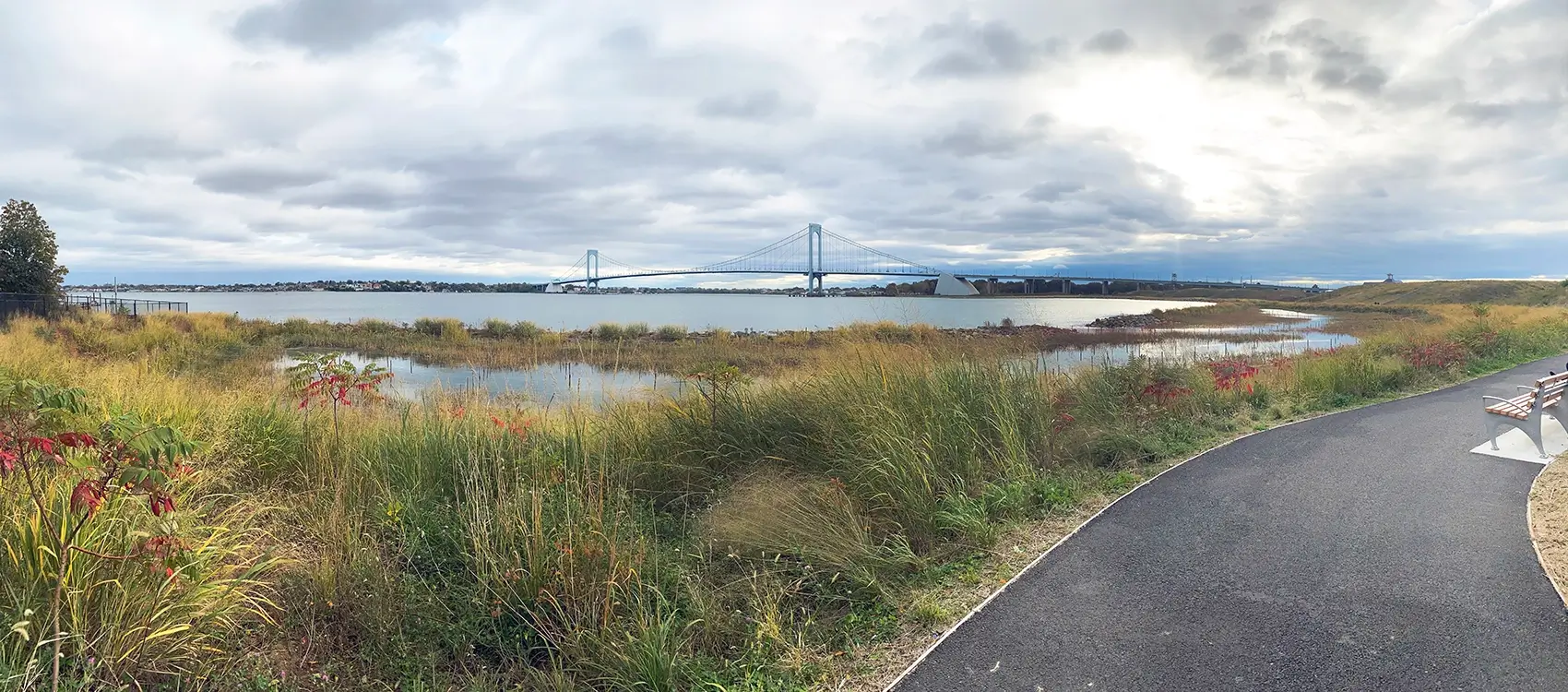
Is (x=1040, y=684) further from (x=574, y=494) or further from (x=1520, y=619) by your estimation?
(x=574, y=494)

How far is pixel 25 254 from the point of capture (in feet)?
125

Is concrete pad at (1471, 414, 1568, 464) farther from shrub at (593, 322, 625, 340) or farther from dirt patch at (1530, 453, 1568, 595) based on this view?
shrub at (593, 322, 625, 340)

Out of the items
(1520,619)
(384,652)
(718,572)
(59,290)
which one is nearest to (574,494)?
(718,572)

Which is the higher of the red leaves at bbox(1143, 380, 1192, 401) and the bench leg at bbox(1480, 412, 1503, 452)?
the red leaves at bbox(1143, 380, 1192, 401)

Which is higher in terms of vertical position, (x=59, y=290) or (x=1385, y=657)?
(x=59, y=290)

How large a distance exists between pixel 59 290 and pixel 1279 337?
6169cm

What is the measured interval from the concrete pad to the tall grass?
2713mm

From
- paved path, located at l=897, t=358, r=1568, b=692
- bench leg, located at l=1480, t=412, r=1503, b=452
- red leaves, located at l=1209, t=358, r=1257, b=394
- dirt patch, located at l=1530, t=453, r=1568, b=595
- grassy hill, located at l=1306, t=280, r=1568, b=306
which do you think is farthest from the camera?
grassy hill, located at l=1306, t=280, r=1568, b=306

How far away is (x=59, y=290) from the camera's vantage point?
41.7 m

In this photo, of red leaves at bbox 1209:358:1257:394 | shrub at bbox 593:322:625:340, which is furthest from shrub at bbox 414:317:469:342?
red leaves at bbox 1209:358:1257:394

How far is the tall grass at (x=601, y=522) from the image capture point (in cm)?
390

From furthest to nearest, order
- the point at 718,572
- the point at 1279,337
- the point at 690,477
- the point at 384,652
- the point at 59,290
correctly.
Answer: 1. the point at 59,290
2. the point at 1279,337
3. the point at 690,477
4. the point at 718,572
5. the point at 384,652

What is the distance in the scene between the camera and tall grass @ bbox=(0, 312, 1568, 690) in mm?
3898

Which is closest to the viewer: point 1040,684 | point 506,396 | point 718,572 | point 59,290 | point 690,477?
point 1040,684
